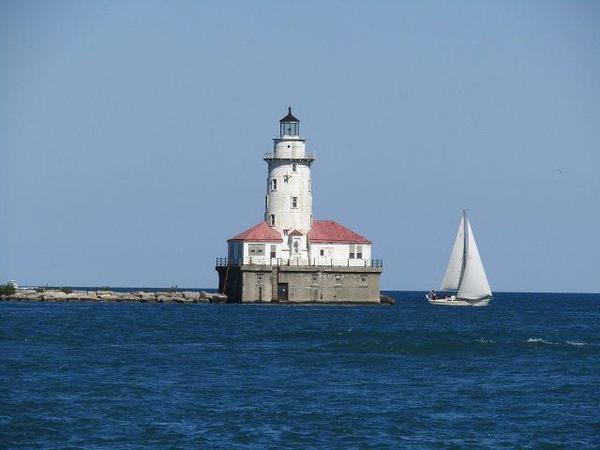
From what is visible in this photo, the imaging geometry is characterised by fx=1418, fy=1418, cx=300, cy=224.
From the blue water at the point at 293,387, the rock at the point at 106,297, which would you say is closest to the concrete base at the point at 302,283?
the rock at the point at 106,297

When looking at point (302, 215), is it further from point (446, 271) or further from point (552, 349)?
point (552, 349)

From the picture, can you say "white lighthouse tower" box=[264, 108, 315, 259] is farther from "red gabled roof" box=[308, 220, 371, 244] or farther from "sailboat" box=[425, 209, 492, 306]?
"sailboat" box=[425, 209, 492, 306]

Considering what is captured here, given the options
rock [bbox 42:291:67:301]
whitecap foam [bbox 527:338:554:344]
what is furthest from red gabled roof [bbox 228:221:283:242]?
whitecap foam [bbox 527:338:554:344]

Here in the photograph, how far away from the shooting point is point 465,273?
430ft

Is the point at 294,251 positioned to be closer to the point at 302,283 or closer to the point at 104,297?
the point at 302,283

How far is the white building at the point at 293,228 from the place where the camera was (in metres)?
116

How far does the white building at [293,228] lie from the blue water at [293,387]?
3115cm

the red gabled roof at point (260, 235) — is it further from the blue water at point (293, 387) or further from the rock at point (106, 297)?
the blue water at point (293, 387)

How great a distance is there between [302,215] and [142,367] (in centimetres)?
6256

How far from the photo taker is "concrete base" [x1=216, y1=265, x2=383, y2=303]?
115000mm

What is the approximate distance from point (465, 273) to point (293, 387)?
274 ft

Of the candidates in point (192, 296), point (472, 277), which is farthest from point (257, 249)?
point (472, 277)

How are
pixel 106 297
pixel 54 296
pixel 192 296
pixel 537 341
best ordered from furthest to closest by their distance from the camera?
pixel 54 296 → pixel 106 297 → pixel 192 296 → pixel 537 341

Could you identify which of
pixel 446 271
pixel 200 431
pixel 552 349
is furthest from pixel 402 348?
pixel 446 271
